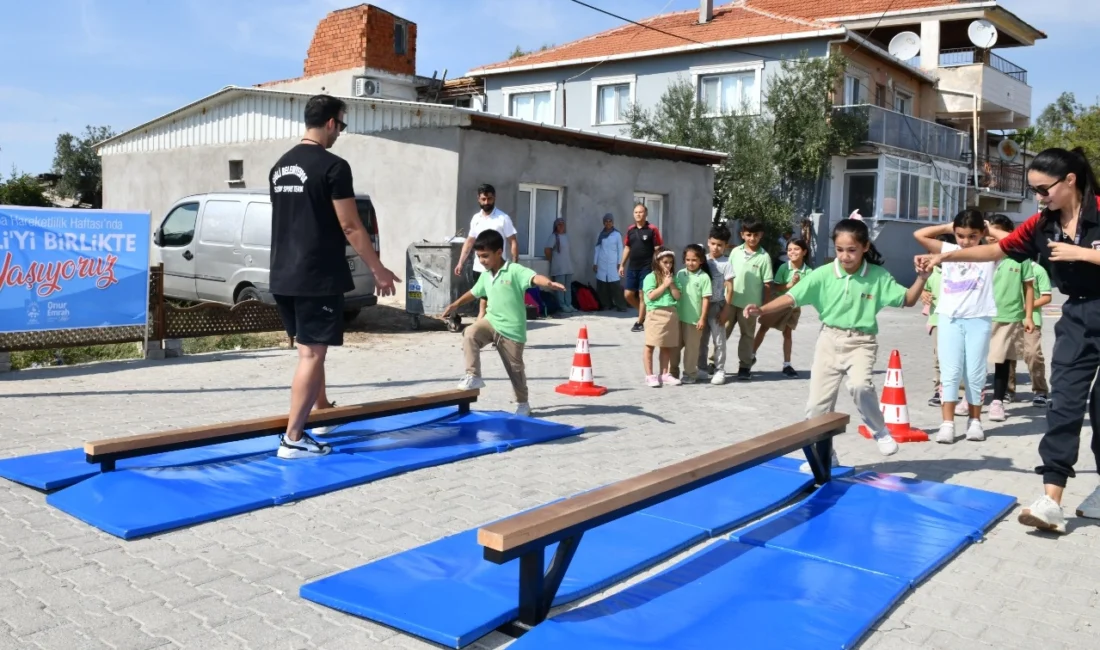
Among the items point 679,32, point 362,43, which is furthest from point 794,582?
point 679,32

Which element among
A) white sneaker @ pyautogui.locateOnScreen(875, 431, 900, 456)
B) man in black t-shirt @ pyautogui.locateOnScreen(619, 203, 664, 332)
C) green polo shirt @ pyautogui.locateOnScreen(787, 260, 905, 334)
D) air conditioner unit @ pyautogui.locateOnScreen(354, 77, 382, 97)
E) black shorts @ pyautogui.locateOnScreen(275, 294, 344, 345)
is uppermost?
air conditioner unit @ pyautogui.locateOnScreen(354, 77, 382, 97)

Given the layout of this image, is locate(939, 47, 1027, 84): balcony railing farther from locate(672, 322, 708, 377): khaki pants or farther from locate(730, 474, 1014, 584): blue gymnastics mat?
locate(730, 474, 1014, 584): blue gymnastics mat

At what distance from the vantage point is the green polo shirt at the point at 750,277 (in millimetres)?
10906

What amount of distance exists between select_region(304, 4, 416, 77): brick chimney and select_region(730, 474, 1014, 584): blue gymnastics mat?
88.0ft

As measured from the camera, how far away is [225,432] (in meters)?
6.12

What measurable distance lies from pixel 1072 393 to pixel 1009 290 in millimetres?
3889

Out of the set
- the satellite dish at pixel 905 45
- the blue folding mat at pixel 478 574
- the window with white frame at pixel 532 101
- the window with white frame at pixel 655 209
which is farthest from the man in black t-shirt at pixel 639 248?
the satellite dish at pixel 905 45

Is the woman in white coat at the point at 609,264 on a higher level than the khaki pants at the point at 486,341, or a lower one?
higher

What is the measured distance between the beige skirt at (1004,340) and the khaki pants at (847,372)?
115 inches

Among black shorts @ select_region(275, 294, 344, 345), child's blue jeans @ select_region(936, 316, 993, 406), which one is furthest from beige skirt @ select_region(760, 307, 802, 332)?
black shorts @ select_region(275, 294, 344, 345)

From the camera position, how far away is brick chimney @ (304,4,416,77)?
29.9 meters

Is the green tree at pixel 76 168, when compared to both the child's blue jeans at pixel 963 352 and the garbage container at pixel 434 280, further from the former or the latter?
the child's blue jeans at pixel 963 352

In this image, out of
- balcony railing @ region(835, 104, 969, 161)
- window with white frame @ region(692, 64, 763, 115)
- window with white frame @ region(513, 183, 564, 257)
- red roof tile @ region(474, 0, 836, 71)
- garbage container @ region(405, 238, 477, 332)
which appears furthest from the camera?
red roof tile @ region(474, 0, 836, 71)

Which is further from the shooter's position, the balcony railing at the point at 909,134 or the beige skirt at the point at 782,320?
the balcony railing at the point at 909,134
